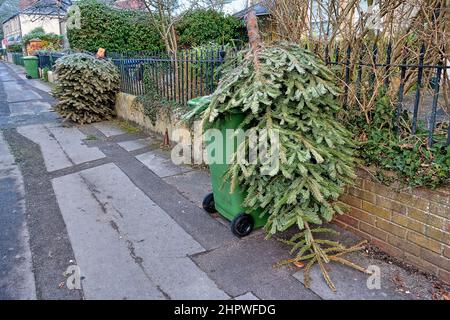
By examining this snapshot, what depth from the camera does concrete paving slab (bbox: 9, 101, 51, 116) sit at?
10265mm

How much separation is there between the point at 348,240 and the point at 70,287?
93.7 inches

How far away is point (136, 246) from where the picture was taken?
3.38 metres

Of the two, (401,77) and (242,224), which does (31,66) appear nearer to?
(242,224)

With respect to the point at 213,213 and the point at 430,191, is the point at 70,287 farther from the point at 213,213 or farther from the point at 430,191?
the point at 430,191

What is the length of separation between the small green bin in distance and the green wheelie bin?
758 inches

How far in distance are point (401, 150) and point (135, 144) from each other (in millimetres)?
5019

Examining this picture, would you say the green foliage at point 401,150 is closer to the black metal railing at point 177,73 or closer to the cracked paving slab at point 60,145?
the black metal railing at point 177,73

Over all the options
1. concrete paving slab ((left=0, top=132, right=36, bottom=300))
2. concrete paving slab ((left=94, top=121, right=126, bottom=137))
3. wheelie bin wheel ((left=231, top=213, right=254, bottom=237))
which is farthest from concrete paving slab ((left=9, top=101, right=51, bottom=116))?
wheelie bin wheel ((left=231, top=213, right=254, bottom=237))

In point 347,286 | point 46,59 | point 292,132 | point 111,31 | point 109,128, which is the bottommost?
point 347,286

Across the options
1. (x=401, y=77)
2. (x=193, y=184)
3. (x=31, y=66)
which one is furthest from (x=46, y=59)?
(x=401, y=77)

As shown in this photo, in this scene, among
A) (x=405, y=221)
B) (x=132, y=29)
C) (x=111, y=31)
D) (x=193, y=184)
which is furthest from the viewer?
(x=132, y=29)

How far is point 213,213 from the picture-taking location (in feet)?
13.3

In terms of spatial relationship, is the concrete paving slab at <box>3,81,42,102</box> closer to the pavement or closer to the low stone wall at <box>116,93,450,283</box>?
the pavement
